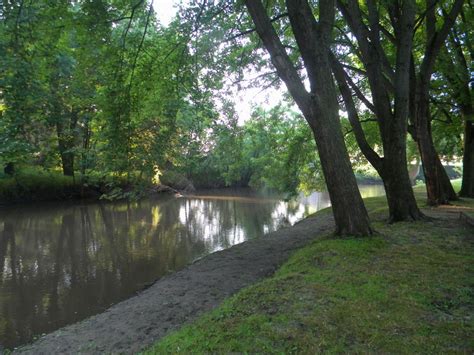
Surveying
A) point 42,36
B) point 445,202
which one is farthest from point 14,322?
point 445,202

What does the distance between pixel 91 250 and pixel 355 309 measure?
10.7 m

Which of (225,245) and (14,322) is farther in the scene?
(225,245)

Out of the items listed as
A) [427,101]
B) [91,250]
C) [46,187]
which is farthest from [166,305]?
[46,187]

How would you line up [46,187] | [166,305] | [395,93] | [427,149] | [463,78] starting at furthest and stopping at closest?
[46,187] → [463,78] → [427,149] → [395,93] → [166,305]

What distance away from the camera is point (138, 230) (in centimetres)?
1648

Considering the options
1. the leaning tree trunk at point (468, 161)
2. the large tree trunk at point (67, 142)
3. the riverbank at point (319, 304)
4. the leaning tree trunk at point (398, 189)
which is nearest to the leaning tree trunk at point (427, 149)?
the leaning tree trunk at point (398, 189)

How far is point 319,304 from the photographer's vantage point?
14.7ft

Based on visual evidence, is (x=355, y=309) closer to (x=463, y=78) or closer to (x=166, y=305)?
(x=166, y=305)

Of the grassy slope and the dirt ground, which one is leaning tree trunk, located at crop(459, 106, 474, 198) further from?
the grassy slope

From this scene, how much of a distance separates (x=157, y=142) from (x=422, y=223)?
23.2 feet

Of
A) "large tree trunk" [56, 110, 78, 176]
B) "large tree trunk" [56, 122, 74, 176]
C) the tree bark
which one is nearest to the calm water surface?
the tree bark

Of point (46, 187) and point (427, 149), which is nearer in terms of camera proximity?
point (427, 149)

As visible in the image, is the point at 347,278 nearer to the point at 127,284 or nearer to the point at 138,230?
the point at 127,284

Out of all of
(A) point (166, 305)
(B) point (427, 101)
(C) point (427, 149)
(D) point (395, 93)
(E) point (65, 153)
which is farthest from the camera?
(E) point (65, 153)
